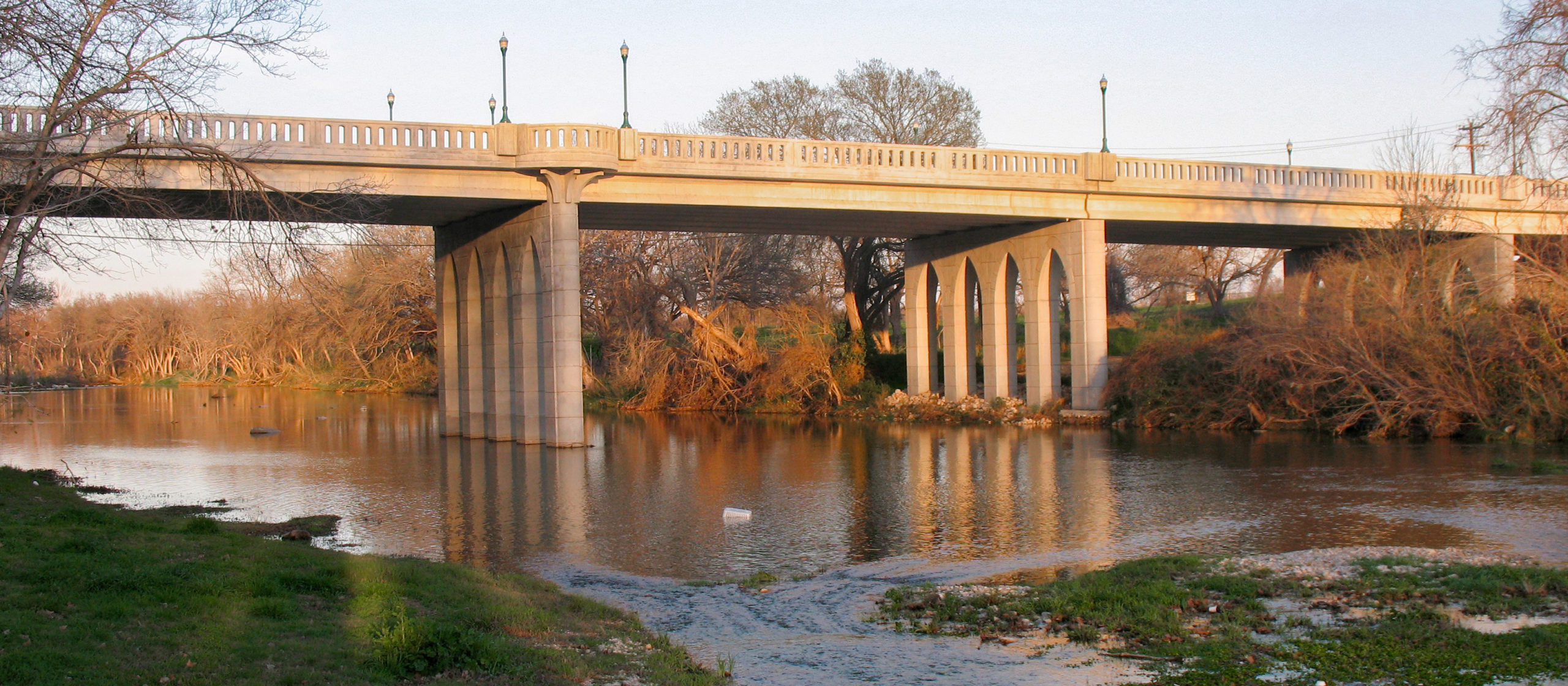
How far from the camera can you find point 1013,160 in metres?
34.5

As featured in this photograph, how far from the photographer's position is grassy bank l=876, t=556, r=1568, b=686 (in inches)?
299

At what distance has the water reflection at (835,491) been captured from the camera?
1420cm

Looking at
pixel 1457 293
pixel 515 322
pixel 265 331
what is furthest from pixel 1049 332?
pixel 265 331

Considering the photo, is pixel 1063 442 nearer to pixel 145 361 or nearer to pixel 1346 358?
pixel 1346 358

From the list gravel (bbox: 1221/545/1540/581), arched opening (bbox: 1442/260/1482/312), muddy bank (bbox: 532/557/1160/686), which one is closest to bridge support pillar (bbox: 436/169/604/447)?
muddy bank (bbox: 532/557/1160/686)

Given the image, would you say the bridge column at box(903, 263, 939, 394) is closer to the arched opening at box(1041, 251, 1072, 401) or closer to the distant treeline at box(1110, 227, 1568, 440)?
the arched opening at box(1041, 251, 1072, 401)

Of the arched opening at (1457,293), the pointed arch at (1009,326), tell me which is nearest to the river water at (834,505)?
the arched opening at (1457,293)

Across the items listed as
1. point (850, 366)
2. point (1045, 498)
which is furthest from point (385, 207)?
point (850, 366)

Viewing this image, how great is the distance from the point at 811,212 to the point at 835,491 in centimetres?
1437

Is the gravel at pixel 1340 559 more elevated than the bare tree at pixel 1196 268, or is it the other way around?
the bare tree at pixel 1196 268

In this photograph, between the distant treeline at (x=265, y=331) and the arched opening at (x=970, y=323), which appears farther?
the distant treeline at (x=265, y=331)

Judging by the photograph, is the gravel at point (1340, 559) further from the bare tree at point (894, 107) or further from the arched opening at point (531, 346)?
the bare tree at point (894, 107)

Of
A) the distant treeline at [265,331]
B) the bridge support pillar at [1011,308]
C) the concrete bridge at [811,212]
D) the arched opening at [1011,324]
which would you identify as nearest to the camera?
the concrete bridge at [811,212]

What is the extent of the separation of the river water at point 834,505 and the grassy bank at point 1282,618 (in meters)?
0.59
